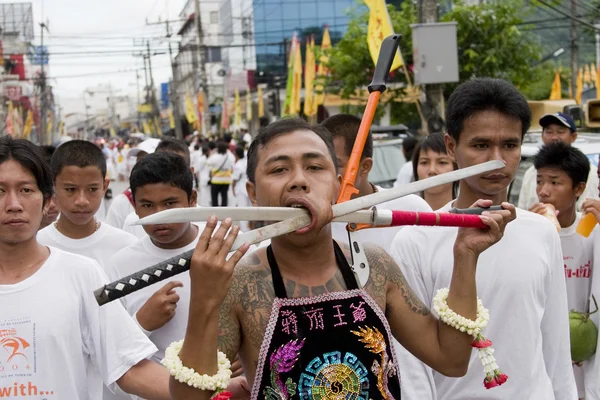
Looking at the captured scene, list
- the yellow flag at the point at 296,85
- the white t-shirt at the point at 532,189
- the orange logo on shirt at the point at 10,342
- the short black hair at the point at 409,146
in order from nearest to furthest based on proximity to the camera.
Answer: the orange logo on shirt at the point at 10,342 < the white t-shirt at the point at 532,189 < the short black hair at the point at 409,146 < the yellow flag at the point at 296,85

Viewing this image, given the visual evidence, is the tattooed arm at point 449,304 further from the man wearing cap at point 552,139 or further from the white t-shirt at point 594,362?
the man wearing cap at point 552,139

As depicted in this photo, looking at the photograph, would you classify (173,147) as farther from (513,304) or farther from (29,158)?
(513,304)

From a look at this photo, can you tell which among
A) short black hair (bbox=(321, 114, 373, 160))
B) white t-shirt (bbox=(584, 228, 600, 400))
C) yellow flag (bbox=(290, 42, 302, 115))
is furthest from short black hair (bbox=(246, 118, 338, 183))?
yellow flag (bbox=(290, 42, 302, 115))

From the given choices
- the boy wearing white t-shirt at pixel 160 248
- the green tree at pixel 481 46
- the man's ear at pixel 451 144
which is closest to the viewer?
the man's ear at pixel 451 144

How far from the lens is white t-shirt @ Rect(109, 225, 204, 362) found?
430 cm

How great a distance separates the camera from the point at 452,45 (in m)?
11.4

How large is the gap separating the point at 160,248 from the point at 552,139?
4.44 meters

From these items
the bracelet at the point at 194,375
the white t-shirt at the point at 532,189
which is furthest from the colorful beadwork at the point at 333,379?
the white t-shirt at the point at 532,189

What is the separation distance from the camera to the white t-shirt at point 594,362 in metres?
4.93

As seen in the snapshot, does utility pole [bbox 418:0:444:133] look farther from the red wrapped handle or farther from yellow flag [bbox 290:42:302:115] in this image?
yellow flag [bbox 290:42:302:115]

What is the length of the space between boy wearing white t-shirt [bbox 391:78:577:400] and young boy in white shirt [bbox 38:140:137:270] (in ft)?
7.34

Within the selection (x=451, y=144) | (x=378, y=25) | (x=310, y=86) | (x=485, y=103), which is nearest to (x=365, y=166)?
(x=451, y=144)

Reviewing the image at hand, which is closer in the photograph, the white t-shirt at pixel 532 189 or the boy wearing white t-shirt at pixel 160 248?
the boy wearing white t-shirt at pixel 160 248

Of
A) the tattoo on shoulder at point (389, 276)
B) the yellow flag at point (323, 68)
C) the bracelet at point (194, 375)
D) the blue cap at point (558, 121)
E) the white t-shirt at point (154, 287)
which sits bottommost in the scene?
the white t-shirt at point (154, 287)
